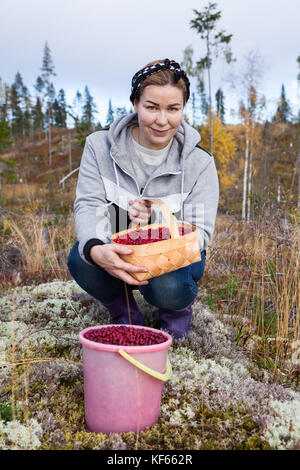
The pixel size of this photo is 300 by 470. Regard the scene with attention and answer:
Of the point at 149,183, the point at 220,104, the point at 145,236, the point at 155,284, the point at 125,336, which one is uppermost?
the point at 220,104

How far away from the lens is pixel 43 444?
1350 mm

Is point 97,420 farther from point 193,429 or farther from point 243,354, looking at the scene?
point 243,354

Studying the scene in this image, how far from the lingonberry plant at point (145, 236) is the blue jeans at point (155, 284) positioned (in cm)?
32

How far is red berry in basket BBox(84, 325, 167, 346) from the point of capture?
1.48 metres

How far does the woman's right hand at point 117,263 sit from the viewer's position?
161 cm

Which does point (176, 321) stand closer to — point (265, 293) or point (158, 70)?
point (265, 293)

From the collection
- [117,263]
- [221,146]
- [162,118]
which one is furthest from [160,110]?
[221,146]

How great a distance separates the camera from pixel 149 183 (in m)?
2.30

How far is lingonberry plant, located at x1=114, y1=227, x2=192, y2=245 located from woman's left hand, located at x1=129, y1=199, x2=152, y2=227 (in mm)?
264

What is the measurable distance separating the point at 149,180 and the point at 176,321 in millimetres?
926

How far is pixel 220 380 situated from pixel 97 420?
2.14 ft

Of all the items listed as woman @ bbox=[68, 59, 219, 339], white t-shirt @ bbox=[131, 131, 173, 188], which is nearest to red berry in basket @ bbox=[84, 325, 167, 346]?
woman @ bbox=[68, 59, 219, 339]

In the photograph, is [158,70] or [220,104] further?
[220,104]

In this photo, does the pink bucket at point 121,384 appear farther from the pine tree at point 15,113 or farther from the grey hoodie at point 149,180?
the pine tree at point 15,113
